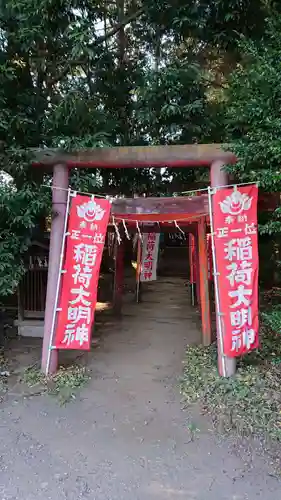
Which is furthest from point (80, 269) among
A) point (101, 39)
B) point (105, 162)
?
point (101, 39)

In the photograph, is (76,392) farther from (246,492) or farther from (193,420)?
(246,492)

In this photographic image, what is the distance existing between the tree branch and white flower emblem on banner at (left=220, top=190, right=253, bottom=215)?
9.75ft

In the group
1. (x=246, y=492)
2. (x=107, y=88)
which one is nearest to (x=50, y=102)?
(x=107, y=88)

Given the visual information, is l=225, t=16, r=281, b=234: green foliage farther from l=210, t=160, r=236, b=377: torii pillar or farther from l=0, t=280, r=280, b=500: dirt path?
l=0, t=280, r=280, b=500: dirt path

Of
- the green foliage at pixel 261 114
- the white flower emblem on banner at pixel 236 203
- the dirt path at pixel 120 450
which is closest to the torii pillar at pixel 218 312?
the white flower emblem on banner at pixel 236 203

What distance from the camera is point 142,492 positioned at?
341 centimetres

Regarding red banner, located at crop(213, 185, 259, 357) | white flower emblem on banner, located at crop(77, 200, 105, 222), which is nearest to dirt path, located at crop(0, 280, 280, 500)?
red banner, located at crop(213, 185, 259, 357)

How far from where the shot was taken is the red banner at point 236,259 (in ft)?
17.6

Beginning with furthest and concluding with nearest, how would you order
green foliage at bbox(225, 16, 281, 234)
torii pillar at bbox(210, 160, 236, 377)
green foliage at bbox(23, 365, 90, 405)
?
torii pillar at bbox(210, 160, 236, 377)
green foliage at bbox(23, 365, 90, 405)
green foliage at bbox(225, 16, 281, 234)

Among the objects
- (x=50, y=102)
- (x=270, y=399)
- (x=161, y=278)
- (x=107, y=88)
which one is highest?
(x=107, y=88)

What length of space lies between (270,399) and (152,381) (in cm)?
182

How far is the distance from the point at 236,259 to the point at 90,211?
2132mm

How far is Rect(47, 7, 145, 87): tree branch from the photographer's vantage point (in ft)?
20.1

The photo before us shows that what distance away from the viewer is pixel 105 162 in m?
5.68
